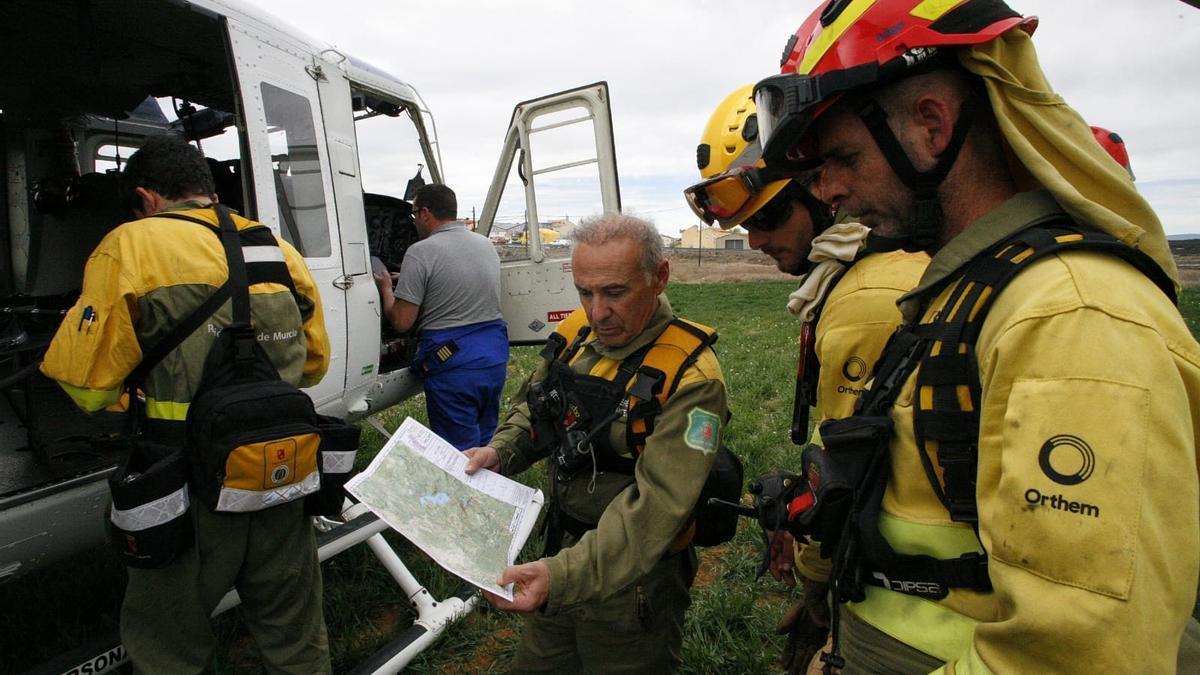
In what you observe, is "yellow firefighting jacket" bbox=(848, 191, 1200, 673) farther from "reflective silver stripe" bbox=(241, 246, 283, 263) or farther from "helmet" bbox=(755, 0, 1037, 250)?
"reflective silver stripe" bbox=(241, 246, 283, 263)

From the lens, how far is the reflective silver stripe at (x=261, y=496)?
234cm

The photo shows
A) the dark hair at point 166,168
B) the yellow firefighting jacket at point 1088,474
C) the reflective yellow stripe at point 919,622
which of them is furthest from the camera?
the dark hair at point 166,168

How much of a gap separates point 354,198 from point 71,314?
1.86 m

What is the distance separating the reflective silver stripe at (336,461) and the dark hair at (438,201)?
8.74ft

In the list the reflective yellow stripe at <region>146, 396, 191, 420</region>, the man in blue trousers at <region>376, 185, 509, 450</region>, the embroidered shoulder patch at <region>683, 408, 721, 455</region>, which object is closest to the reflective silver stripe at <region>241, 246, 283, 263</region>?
the reflective yellow stripe at <region>146, 396, 191, 420</region>

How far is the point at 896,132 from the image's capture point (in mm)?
1214

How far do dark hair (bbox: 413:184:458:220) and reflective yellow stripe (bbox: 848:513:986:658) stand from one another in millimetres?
4388

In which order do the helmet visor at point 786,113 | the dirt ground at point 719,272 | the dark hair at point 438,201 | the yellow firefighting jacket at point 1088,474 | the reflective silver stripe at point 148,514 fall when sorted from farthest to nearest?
the dirt ground at point 719,272 → the dark hair at point 438,201 → the reflective silver stripe at point 148,514 → the helmet visor at point 786,113 → the yellow firefighting jacket at point 1088,474

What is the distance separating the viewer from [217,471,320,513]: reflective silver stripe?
2344 mm

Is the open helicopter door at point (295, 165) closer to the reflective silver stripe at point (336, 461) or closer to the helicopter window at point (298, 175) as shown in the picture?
the helicopter window at point (298, 175)

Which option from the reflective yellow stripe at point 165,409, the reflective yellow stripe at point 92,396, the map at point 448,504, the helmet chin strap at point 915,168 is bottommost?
the map at point 448,504

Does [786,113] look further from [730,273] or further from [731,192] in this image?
[730,273]

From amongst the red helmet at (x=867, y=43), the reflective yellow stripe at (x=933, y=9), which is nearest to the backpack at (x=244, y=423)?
the red helmet at (x=867, y=43)

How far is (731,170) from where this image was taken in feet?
7.91
